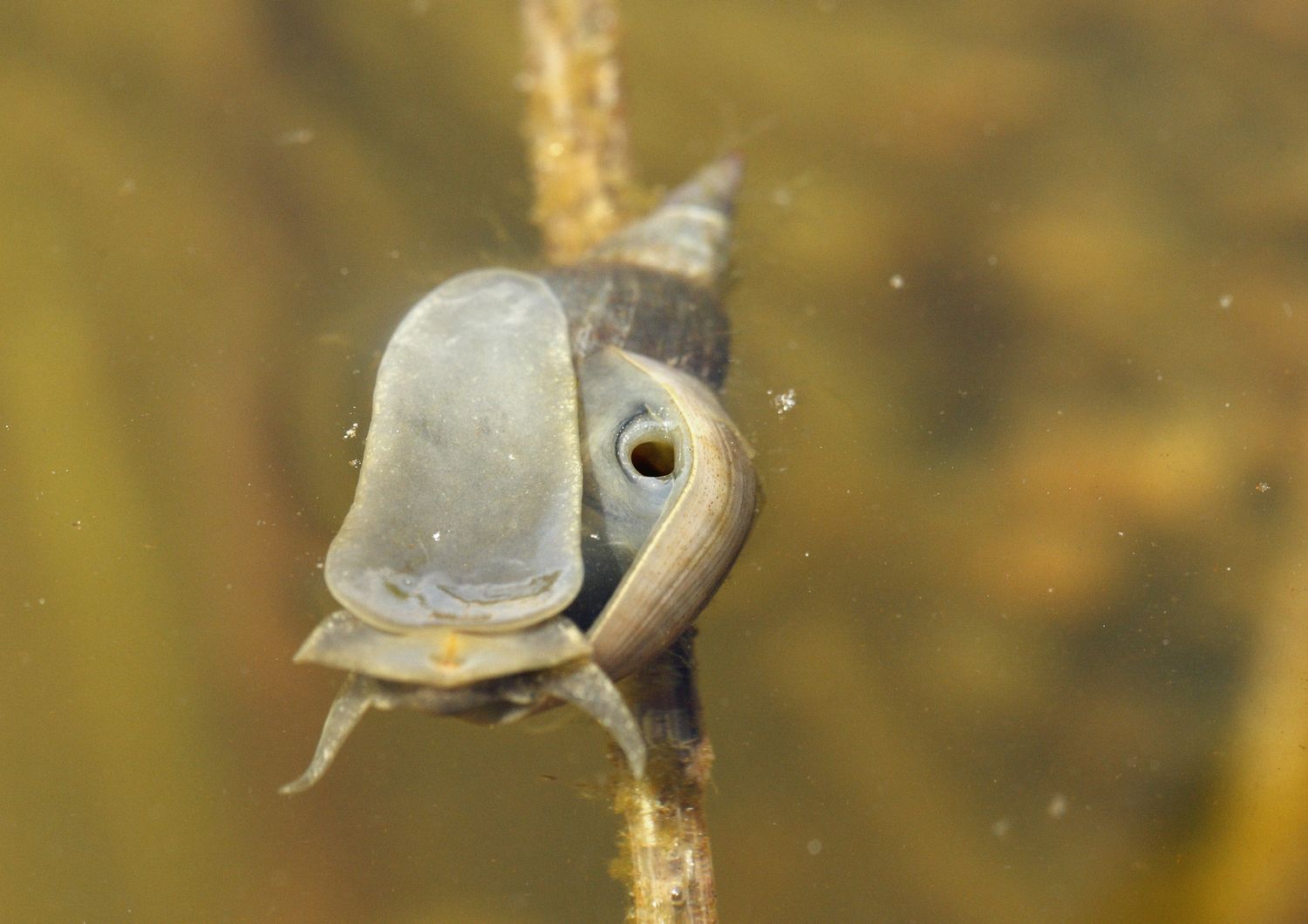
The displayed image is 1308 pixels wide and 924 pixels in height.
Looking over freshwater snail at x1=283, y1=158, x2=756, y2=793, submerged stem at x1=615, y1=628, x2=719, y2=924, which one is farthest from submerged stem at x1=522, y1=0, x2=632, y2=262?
submerged stem at x1=615, y1=628, x2=719, y2=924

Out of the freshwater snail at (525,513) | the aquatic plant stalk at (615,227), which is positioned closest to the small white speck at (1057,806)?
the aquatic plant stalk at (615,227)

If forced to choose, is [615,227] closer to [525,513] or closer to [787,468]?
[787,468]

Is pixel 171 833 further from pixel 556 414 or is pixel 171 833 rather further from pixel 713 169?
pixel 713 169

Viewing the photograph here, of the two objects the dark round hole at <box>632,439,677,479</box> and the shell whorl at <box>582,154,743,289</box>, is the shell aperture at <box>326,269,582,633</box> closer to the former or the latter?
the dark round hole at <box>632,439,677,479</box>

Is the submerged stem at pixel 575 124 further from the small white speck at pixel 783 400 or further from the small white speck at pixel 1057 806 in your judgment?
the small white speck at pixel 1057 806

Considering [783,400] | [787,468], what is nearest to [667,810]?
[787,468]

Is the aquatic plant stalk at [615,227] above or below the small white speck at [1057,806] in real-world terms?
above

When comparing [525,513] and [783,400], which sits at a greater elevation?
[525,513]
